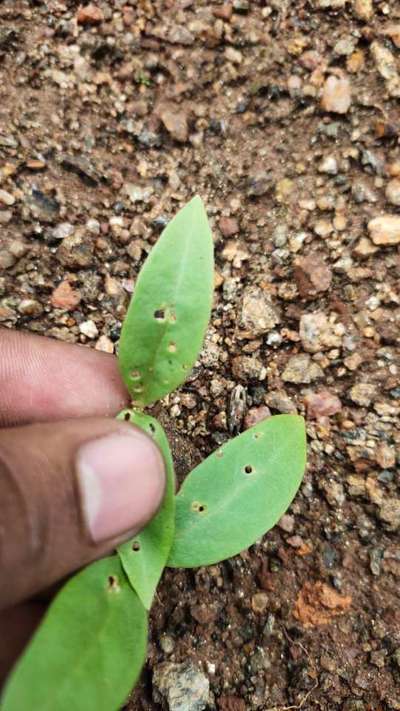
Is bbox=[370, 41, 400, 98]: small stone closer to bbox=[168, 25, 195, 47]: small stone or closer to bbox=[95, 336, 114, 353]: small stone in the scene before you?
bbox=[168, 25, 195, 47]: small stone

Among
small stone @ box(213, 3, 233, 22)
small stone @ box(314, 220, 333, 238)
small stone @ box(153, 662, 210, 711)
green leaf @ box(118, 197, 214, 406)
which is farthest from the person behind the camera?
small stone @ box(213, 3, 233, 22)

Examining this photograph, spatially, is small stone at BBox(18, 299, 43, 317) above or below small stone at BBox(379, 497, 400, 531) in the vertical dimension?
→ above

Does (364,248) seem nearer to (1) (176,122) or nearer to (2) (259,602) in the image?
(1) (176,122)

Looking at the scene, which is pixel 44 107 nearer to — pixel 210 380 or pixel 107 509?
pixel 210 380

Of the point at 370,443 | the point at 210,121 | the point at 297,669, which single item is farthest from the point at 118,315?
the point at 297,669

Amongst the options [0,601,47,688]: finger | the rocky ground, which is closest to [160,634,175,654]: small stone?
the rocky ground

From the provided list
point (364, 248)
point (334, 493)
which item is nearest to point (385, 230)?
point (364, 248)

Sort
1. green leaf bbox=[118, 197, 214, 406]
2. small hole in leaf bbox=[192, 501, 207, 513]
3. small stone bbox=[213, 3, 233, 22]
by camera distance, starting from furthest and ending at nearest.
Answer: small stone bbox=[213, 3, 233, 22], small hole in leaf bbox=[192, 501, 207, 513], green leaf bbox=[118, 197, 214, 406]

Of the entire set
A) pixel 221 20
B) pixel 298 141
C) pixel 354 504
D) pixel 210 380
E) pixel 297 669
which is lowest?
pixel 297 669

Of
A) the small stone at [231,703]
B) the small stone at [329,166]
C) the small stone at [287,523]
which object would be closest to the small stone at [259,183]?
the small stone at [329,166]
